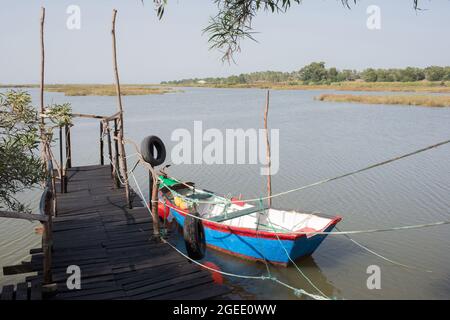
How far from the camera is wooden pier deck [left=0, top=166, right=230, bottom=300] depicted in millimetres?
6570

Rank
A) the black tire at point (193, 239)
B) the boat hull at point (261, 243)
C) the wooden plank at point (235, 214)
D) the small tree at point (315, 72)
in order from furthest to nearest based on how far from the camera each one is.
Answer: the small tree at point (315, 72)
the wooden plank at point (235, 214)
the boat hull at point (261, 243)
the black tire at point (193, 239)

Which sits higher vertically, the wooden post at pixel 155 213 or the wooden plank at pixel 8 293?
the wooden post at pixel 155 213

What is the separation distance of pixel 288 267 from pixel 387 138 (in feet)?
73.9

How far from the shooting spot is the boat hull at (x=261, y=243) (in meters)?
10.0

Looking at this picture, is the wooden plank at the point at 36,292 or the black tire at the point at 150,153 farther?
the black tire at the point at 150,153

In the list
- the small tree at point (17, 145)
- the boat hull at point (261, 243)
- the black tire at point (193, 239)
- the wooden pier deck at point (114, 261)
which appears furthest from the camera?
the boat hull at point (261, 243)

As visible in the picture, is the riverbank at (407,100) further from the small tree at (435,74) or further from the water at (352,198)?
the small tree at (435,74)

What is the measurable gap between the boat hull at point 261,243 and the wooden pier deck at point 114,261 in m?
1.41

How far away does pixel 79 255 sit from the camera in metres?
8.18

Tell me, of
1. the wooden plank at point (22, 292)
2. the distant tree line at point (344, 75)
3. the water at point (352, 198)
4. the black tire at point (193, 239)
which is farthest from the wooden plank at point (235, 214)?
the distant tree line at point (344, 75)

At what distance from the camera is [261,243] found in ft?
34.0

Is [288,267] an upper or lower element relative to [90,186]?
lower
